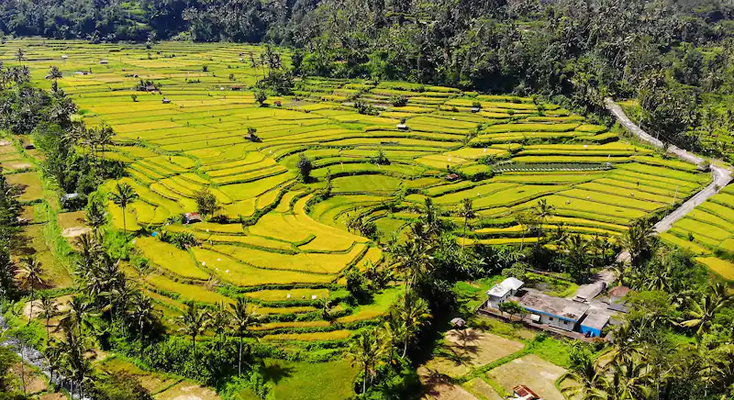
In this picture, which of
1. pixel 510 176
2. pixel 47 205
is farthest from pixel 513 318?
pixel 47 205

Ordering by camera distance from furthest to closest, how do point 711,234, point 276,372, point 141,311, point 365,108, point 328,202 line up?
1. point 365,108
2. point 328,202
3. point 711,234
4. point 141,311
5. point 276,372

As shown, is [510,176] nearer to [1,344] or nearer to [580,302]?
[580,302]

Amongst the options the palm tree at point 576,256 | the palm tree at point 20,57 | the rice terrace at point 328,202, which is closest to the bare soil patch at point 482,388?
the rice terrace at point 328,202

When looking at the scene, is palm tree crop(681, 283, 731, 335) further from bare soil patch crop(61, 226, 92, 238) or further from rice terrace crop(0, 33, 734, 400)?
bare soil patch crop(61, 226, 92, 238)

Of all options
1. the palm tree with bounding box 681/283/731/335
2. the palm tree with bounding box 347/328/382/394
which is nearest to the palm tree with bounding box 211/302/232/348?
the palm tree with bounding box 347/328/382/394

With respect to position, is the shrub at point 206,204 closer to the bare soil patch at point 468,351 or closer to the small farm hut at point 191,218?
the small farm hut at point 191,218

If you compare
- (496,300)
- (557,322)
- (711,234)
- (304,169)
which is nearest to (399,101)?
(304,169)

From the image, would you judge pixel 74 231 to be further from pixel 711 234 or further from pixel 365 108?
pixel 711 234
